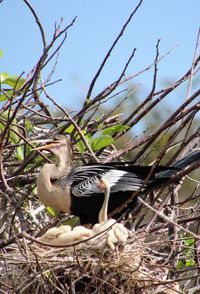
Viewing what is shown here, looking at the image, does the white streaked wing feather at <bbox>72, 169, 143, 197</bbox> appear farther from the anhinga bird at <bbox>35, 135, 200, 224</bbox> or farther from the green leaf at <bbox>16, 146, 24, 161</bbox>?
the green leaf at <bbox>16, 146, 24, 161</bbox>

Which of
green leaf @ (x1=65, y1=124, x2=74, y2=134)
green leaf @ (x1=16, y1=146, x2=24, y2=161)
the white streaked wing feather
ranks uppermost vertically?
green leaf @ (x1=65, y1=124, x2=74, y2=134)

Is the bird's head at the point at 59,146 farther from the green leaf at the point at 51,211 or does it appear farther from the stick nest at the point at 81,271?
the stick nest at the point at 81,271

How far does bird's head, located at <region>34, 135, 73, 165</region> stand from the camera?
4.21 metres

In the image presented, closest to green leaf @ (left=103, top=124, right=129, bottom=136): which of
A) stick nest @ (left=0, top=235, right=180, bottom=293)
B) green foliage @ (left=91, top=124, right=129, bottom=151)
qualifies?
green foliage @ (left=91, top=124, right=129, bottom=151)

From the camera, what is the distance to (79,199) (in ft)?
14.3

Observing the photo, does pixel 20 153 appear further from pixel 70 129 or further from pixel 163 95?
pixel 163 95

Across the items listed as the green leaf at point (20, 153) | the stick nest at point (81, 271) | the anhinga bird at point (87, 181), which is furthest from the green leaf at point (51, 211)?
the stick nest at point (81, 271)

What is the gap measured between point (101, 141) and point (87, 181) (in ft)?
1.32

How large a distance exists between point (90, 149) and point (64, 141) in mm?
344

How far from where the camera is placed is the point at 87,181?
4.30 m

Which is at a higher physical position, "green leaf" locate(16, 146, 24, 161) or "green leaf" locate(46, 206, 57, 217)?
"green leaf" locate(16, 146, 24, 161)

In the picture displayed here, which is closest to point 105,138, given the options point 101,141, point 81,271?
point 101,141

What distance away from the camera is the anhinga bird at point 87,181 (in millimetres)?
4117

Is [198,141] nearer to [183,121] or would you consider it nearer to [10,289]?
[183,121]
